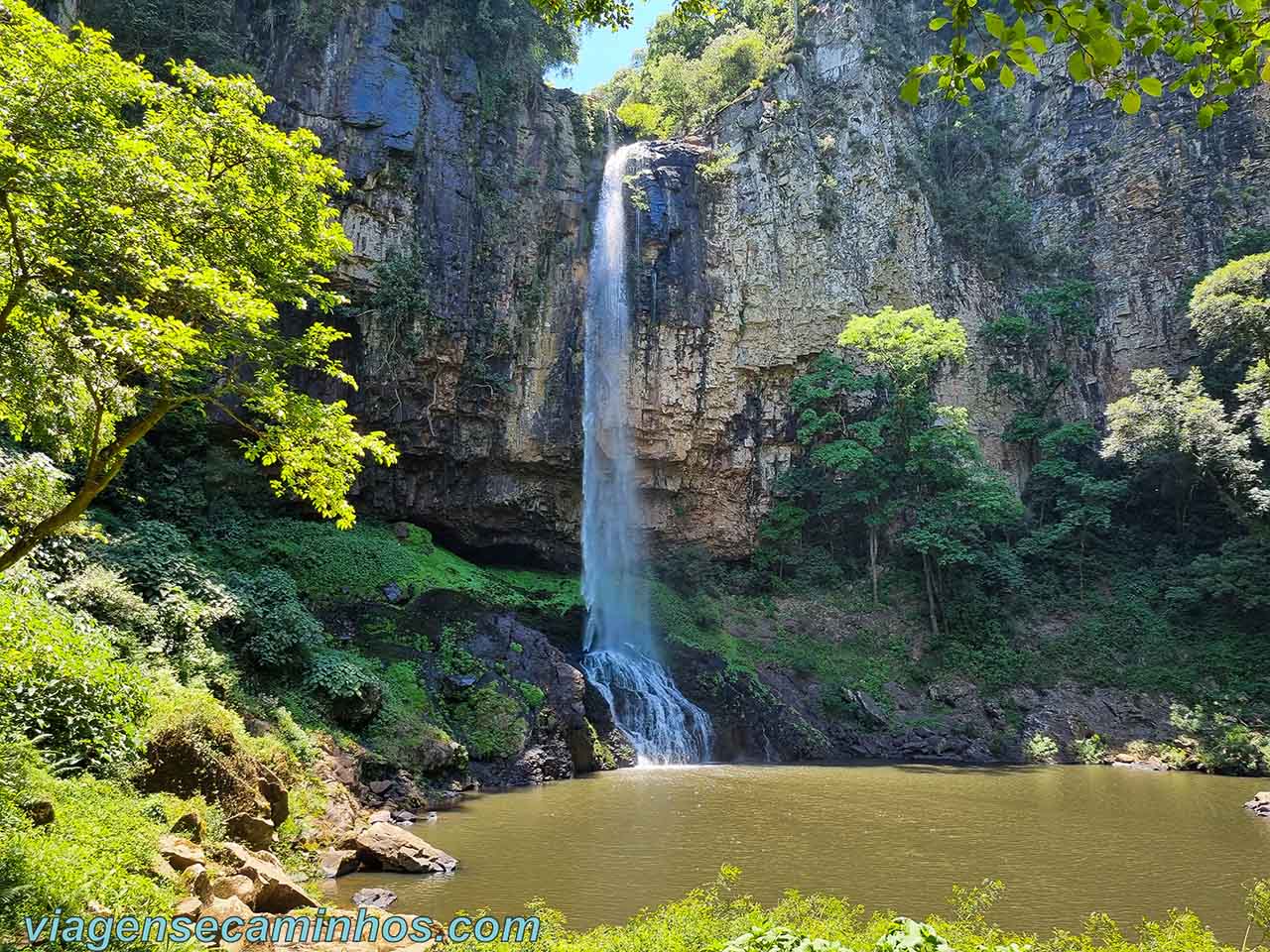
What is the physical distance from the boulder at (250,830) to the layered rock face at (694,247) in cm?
1480

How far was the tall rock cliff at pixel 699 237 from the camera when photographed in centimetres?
2097

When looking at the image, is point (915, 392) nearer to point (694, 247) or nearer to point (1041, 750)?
point (694, 247)

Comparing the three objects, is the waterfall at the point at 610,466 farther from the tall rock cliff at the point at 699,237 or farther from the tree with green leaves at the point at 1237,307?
the tree with green leaves at the point at 1237,307

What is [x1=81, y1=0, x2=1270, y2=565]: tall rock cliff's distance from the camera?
68.8 ft

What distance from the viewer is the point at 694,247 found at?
85.4 feet

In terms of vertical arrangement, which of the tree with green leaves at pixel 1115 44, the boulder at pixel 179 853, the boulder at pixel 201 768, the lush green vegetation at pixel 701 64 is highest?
the lush green vegetation at pixel 701 64

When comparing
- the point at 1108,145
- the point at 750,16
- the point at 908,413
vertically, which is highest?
the point at 750,16

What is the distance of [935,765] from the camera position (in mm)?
17203

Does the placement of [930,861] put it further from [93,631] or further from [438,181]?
[438,181]

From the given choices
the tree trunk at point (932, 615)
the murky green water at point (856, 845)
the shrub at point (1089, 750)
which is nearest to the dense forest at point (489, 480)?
the tree trunk at point (932, 615)

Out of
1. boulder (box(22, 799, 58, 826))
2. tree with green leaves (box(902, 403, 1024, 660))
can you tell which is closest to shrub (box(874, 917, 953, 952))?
boulder (box(22, 799, 58, 826))

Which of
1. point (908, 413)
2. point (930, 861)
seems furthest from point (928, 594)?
point (930, 861)

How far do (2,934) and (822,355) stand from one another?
24.8 metres

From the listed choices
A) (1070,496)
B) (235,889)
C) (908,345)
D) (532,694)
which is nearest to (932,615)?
(1070,496)
